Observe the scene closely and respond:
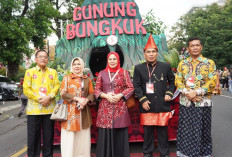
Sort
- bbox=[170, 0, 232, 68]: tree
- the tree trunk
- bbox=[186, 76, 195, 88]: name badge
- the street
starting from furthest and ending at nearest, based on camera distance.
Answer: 1. bbox=[170, 0, 232, 68]: tree
2. the tree trunk
3. the street
4. bbox=[186, 76, 195, 88]: name badge

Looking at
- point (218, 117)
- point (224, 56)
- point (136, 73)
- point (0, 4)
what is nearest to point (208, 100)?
point (136, 73)

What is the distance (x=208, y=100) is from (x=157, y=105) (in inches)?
31.1

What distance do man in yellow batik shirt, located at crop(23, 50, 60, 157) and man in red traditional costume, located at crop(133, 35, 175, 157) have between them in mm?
1404

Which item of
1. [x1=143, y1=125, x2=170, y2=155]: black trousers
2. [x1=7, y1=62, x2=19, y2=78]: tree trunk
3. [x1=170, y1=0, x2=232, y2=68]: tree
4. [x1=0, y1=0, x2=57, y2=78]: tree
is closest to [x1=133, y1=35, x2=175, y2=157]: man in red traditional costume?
[x1=143, y1=125, x2=170, y2=155]: black trousers

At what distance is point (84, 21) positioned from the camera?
757cm

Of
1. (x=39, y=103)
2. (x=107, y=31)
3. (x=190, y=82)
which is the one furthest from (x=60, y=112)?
(x=107, y=31)

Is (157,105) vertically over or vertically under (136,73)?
under

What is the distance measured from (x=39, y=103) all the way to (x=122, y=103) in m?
1.31

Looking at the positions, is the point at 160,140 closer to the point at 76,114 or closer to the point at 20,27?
the point at 76,114

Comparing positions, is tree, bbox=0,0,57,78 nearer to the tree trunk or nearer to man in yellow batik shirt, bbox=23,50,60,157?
the tree trunk

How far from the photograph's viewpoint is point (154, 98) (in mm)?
3420

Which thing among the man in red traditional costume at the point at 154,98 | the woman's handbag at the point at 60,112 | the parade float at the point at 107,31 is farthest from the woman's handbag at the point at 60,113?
the parade float at the point at 107,31

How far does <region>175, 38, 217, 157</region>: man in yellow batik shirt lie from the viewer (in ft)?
10.9

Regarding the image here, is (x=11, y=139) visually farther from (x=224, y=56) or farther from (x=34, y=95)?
(x=224, y=56)
